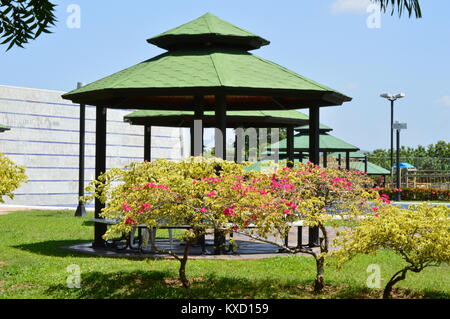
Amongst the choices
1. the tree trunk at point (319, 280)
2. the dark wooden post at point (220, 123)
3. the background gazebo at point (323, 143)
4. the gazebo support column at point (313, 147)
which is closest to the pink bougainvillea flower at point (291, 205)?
the tree trunk at point (319, 280)

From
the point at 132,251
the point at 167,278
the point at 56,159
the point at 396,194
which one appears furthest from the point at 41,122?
the point at 167,278

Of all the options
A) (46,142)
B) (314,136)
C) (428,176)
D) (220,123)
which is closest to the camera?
(220,123)

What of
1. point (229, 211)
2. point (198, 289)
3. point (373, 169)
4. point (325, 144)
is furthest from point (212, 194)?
point (373, 169)

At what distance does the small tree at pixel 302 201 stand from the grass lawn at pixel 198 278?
664 mm

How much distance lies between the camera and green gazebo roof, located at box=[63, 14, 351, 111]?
1352cm

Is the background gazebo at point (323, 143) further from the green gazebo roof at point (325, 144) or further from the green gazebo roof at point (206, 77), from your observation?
the green gazebo roof at point (206, 77)

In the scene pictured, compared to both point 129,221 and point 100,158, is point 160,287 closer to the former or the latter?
point 129,221

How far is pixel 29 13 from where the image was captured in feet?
25.4

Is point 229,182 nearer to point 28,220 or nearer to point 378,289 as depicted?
point 378,289

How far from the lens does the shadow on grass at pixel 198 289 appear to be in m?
9.85

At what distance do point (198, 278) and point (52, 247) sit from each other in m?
5.50

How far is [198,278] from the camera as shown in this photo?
11211 mm

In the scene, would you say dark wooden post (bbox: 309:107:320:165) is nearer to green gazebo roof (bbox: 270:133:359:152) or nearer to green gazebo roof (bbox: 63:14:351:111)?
green gazebo roof (bbox: 63:14:351:111)

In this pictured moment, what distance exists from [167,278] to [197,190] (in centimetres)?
194
